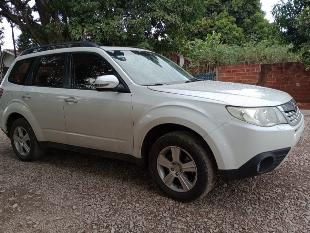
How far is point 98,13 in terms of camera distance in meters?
10.2

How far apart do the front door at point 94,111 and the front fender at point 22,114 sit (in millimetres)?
722

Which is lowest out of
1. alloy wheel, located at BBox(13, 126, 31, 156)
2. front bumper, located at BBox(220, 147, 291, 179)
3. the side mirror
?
alloy wheel, located at BBox(13, 126, 31, 156)

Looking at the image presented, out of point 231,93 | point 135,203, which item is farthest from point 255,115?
point 135,203

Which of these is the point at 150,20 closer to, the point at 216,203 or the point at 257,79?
the point at 257,79

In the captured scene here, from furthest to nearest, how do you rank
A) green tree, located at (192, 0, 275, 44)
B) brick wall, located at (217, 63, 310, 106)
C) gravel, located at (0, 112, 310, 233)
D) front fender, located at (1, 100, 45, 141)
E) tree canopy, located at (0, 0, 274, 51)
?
green tree, located at (192, 0, 275, 44)
brick wall, located at (217, 63, 310, 106)
tree canopy, located at (0, 0, 274, 51)
front fender, located at (1, 100, 45, 141)
gravel, located at (0, 112, 310, 233)

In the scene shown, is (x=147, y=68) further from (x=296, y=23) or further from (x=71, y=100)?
(x=296, y=23)

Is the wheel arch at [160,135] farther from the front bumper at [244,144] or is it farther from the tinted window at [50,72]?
the tinted window at [50,72]

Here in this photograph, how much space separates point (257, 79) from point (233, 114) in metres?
8.86

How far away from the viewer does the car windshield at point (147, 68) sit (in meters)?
4.99

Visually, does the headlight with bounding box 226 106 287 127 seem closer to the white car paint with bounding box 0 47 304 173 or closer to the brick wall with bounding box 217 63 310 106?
the white car paint with bounding box 0 47 304 173

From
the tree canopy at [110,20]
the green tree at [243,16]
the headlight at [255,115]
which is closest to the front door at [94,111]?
the headlight at [255,115]

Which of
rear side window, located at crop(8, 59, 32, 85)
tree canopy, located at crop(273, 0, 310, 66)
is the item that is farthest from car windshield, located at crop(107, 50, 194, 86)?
tree canopy, located at crop(273, 0, 310, 66)

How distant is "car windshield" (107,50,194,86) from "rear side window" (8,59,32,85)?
5.83 ft

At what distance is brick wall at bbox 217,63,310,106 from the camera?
11.7 metres
